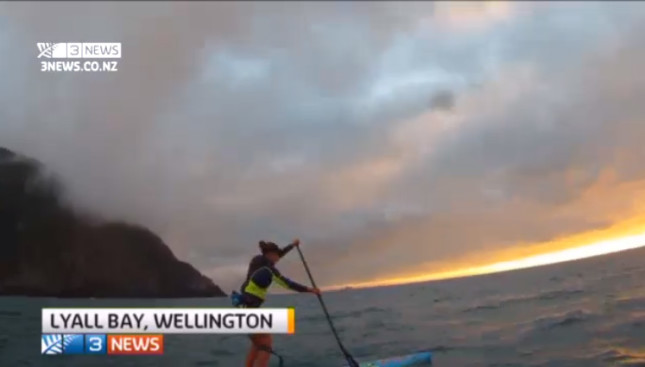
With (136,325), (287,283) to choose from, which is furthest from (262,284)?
(136,325)

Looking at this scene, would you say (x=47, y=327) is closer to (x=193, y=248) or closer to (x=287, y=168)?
(x=193, y=248)

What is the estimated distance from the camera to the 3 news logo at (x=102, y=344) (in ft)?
13.8

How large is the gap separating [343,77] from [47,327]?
2.43 meters

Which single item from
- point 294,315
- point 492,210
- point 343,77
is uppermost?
point 343,77

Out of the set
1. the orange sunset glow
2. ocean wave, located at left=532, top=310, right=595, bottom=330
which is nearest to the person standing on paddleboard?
the orange sunset glow

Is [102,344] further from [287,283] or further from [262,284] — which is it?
[287,283]

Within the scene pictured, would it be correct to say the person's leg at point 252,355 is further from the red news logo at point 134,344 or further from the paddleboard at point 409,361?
the paddleboard at point 409,361

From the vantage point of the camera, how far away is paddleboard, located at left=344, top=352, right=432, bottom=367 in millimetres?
4680

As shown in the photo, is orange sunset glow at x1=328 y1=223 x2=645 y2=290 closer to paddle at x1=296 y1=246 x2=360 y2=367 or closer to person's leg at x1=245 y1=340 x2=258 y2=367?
paddle at x1=296 y1=246 x2=360 y2=367

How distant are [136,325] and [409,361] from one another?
185 cm

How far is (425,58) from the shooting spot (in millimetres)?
4434

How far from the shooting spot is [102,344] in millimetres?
4230

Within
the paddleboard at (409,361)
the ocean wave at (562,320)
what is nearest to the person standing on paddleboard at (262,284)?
the paddleboard at (409,361)

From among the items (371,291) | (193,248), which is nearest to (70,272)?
(193,248)
